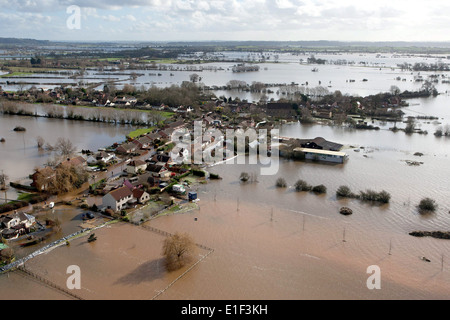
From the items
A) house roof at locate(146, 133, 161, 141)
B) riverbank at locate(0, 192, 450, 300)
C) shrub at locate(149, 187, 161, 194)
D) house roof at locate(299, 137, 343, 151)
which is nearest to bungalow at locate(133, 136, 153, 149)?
house roof at locate(146, 133, 161, 141)

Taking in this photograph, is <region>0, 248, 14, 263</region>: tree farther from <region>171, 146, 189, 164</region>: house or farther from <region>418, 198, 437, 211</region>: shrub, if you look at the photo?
<region>418, 198, 437, 211</region>: shrub

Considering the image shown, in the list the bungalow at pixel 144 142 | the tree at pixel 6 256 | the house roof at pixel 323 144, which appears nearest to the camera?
the tree at pixel 6 256

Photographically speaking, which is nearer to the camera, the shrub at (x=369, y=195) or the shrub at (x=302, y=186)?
the shrub at (x=369, y=195)

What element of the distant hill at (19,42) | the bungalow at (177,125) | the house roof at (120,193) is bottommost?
the house roof at (120,193)

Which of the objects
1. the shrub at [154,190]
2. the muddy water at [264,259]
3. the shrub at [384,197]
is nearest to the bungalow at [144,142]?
the shrub at [154,190]

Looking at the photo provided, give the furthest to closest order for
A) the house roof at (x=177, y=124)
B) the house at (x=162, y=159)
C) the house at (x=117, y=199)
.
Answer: the house roof at (x=177, y=124) → the house at (x=162, y=159) → the house at (x=117, y=199)

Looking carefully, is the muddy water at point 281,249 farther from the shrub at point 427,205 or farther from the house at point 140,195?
the house at point 140,195
